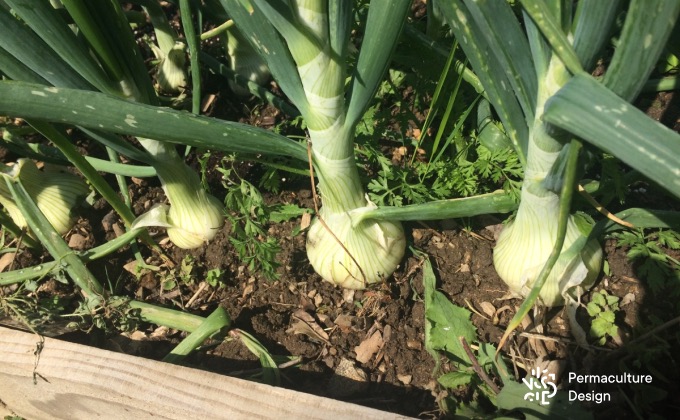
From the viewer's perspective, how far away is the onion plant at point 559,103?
69cm

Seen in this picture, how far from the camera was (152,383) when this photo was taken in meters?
1.17

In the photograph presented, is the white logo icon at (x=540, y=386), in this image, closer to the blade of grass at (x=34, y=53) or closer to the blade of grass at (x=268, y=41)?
the blade of grass at (x=268, y=41)

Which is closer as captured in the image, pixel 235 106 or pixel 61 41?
pixel 61 41

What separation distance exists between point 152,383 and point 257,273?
397mm

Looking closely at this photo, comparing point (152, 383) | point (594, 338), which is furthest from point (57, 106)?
point (594, 338)

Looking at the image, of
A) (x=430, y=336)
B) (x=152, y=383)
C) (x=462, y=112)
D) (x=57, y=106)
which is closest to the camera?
(x=57, y=106)

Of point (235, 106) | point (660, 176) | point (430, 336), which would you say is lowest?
point (430, 336)

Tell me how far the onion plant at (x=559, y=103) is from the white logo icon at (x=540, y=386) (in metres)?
0.15

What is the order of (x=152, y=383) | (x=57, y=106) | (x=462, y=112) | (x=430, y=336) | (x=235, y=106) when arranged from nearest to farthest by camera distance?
(x=57, y=106) → (x=152, y=383) → (x=430, y=336) → (x=462, y=112) → (x=235, y=106)

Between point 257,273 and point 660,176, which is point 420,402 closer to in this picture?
point 257,273

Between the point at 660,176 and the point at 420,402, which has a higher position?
the point at 660,176

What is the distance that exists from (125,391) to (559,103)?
94 cm

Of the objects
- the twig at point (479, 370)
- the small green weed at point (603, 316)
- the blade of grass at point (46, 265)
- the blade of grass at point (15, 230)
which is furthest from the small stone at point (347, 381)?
the blade of grass at point (15, 230)

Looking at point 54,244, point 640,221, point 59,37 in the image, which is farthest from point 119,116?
point 640,221
